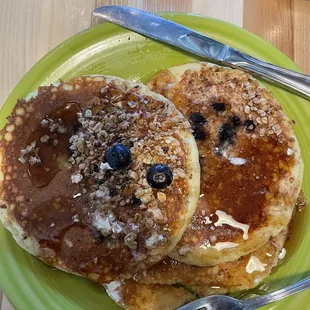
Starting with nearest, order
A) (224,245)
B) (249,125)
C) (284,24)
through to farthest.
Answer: (224,245)
(249,125)
(284,24)

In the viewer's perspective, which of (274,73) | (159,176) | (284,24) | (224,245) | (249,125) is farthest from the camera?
(284,24)

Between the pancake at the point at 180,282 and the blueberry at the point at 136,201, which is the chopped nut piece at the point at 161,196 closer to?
the blueberry at the point at 136,201

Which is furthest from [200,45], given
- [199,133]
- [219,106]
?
[199,133]

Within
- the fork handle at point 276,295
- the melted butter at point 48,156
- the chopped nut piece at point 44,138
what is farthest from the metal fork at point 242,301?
the chopped nut piece at point 44,138

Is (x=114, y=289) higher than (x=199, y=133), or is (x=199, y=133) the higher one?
(x=199, y=133)

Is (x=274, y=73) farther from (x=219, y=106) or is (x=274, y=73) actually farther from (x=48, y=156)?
(x=48, y=156)

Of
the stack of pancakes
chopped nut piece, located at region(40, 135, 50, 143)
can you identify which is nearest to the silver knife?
the stack of pancakes
